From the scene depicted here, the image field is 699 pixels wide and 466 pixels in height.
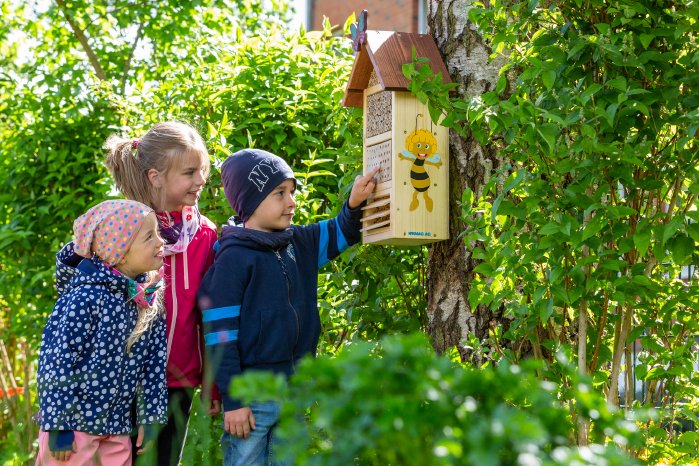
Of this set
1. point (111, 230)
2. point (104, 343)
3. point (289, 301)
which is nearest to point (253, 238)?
point (289, 301)

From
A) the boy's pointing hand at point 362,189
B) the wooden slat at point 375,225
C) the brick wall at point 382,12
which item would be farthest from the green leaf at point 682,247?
the brick wall at point 382,12

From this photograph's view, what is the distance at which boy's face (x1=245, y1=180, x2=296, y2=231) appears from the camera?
3.38 m

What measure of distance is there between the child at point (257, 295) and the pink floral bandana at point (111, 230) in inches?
12.6

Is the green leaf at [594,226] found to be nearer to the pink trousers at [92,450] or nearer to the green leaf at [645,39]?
the green leaf at [645,39]

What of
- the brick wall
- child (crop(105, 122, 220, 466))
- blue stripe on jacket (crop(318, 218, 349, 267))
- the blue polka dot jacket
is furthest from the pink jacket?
the brick wall

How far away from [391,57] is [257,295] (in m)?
1.04

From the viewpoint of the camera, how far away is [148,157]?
3410mm

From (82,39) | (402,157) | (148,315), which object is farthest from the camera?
(82,39)

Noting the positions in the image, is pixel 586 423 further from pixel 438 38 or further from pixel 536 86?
pixel 438 38

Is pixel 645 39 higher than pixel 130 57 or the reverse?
the reverse

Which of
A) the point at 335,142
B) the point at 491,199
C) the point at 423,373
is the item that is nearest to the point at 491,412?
the point at 423,373

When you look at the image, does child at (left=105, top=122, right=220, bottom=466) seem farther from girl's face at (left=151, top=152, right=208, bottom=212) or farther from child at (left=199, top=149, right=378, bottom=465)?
child at (left=199, top=149, right=378, bottom=465)

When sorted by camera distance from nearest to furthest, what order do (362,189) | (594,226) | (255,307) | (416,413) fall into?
(416,413) → (594,226) → (255,307) → (362,189)

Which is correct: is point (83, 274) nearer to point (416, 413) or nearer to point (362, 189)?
point (362, 189)
